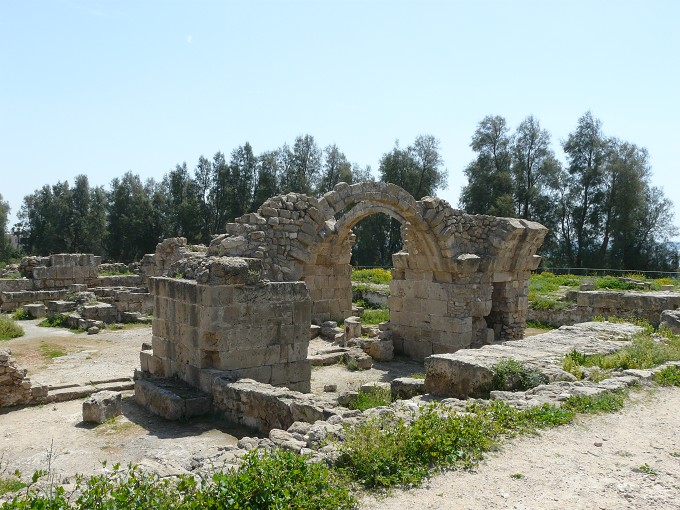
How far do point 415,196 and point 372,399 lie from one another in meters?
31.0

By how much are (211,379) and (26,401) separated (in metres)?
3.35

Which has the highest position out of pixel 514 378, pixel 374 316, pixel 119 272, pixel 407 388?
pixel 119 272

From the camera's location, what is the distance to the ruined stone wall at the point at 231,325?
837 cm

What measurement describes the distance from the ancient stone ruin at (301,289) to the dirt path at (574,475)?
4.62 m

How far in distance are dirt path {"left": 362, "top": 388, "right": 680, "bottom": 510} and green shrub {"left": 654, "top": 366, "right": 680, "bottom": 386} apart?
1502 mm

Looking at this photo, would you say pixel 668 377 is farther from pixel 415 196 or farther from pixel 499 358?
pixel 415 196

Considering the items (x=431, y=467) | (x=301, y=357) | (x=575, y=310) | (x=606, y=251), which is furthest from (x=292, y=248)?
(x=606, y=251)

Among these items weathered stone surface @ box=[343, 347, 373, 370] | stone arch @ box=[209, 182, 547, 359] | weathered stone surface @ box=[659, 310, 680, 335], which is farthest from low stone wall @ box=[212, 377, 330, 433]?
weathered stone surface @ box=[659, 310, 680, 335]

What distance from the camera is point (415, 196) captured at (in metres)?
37.9

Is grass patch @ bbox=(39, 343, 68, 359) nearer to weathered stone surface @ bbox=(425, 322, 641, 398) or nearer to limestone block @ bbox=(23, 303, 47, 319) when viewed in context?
limestone block @ bbox=(23, 303, 47, 319)

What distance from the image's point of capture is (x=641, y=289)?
706 inches

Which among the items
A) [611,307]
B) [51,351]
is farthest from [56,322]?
[611,307]

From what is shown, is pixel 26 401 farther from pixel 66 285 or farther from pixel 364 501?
pixel 66 285

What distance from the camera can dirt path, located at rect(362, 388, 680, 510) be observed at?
399 centimetres
